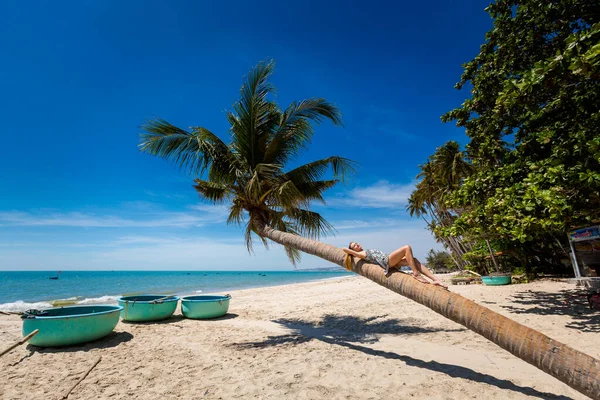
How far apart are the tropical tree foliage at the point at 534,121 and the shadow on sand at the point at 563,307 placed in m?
2.29

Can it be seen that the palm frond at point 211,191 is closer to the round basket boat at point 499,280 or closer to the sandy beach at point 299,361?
the sandy beach at point 299,361

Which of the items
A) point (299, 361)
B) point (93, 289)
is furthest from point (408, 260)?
point (93, 289)

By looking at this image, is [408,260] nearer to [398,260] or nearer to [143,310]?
[398,260]

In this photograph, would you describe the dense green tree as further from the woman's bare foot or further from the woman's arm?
the woman's arm

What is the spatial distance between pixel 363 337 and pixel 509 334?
14.4 feet

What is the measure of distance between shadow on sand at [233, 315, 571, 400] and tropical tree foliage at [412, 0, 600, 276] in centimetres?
313

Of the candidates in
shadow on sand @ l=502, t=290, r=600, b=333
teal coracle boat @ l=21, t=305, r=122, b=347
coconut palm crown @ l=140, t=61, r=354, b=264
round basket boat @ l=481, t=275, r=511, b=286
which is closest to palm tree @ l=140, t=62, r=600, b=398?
coconut palm crown @ l=140, t=61, r=354, b=264

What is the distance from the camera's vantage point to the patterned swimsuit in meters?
4.37

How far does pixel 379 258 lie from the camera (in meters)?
4.50

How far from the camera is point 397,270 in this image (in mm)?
4535

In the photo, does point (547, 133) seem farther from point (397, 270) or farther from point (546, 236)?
point (546, 236)

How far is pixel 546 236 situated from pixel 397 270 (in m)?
17.6

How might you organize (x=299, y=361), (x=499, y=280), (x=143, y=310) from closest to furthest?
(x=299, y=361) < (x=143, y=310) < (x=499, y=280)

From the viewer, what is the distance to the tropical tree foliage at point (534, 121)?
5242 mm
